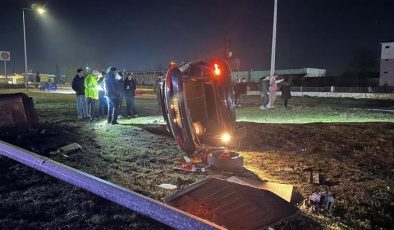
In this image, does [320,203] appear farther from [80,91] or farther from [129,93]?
[129,93]

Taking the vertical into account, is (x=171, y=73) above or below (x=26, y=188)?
above

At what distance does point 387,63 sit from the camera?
4125 centimetres

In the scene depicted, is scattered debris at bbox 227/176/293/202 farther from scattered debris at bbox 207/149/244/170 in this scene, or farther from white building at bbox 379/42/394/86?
white building at bbox 379/42/394/86

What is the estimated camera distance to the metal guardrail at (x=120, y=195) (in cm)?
319

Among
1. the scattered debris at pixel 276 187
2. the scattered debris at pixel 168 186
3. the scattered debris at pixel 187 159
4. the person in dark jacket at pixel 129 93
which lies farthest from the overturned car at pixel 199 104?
the person in dark jacket at pixel 129 93

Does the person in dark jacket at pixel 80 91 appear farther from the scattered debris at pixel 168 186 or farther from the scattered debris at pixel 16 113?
the scattered debris at pixel 168 186

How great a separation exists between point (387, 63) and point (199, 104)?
40231 mm

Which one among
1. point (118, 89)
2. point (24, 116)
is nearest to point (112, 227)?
point (24, 116)

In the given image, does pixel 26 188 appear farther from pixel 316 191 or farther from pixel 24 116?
pixel 24 116

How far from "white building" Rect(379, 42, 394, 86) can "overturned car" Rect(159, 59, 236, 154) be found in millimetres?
38392

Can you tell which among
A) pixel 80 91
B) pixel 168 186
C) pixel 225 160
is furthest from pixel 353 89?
pixel 168 186

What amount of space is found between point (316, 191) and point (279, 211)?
4.06 ft

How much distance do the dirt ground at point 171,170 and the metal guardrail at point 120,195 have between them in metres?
0.15

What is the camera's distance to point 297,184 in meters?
5.52
